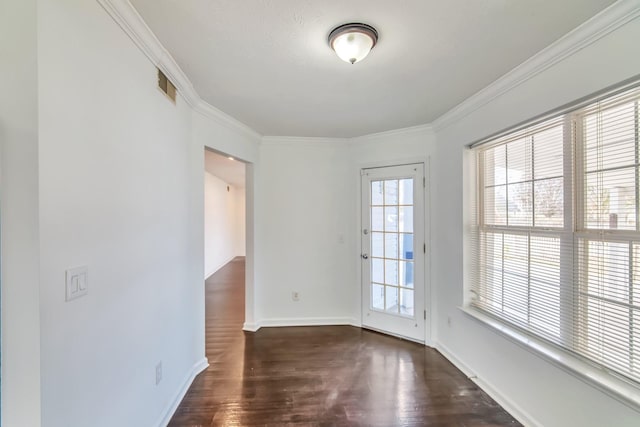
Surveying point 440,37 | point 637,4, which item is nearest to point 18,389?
point 440,37

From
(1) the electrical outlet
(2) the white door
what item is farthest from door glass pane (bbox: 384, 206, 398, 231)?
(1) the electrical outlet

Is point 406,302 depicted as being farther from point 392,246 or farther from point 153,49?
point 153,49

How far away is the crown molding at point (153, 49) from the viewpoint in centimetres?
132

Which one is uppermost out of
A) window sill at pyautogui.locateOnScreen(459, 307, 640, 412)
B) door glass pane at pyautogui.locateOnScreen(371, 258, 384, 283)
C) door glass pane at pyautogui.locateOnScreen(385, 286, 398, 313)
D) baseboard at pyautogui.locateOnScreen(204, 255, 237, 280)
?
door glass pane at pyautogui.locateOnScreen(371, 258, 384, 283)

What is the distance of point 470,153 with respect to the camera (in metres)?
2.60

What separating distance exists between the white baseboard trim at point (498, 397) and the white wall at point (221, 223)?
5.02m

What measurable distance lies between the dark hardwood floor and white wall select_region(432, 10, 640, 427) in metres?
0.23

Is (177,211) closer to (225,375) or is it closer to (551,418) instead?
(225,375)

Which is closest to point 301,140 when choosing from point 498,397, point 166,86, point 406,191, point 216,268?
point 406,191

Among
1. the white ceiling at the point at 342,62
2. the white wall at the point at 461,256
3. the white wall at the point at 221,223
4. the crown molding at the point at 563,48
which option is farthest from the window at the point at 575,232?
the white wall at the point at 221,223

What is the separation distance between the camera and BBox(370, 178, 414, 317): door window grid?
3.27m

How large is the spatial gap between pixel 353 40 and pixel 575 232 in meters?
1.72

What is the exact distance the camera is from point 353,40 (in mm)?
1505

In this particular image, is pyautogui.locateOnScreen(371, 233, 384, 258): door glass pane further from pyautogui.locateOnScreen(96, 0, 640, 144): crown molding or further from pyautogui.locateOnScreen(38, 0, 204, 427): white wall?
pyautogui.locateOnScreen(38, 0, 204, 427): white wall
